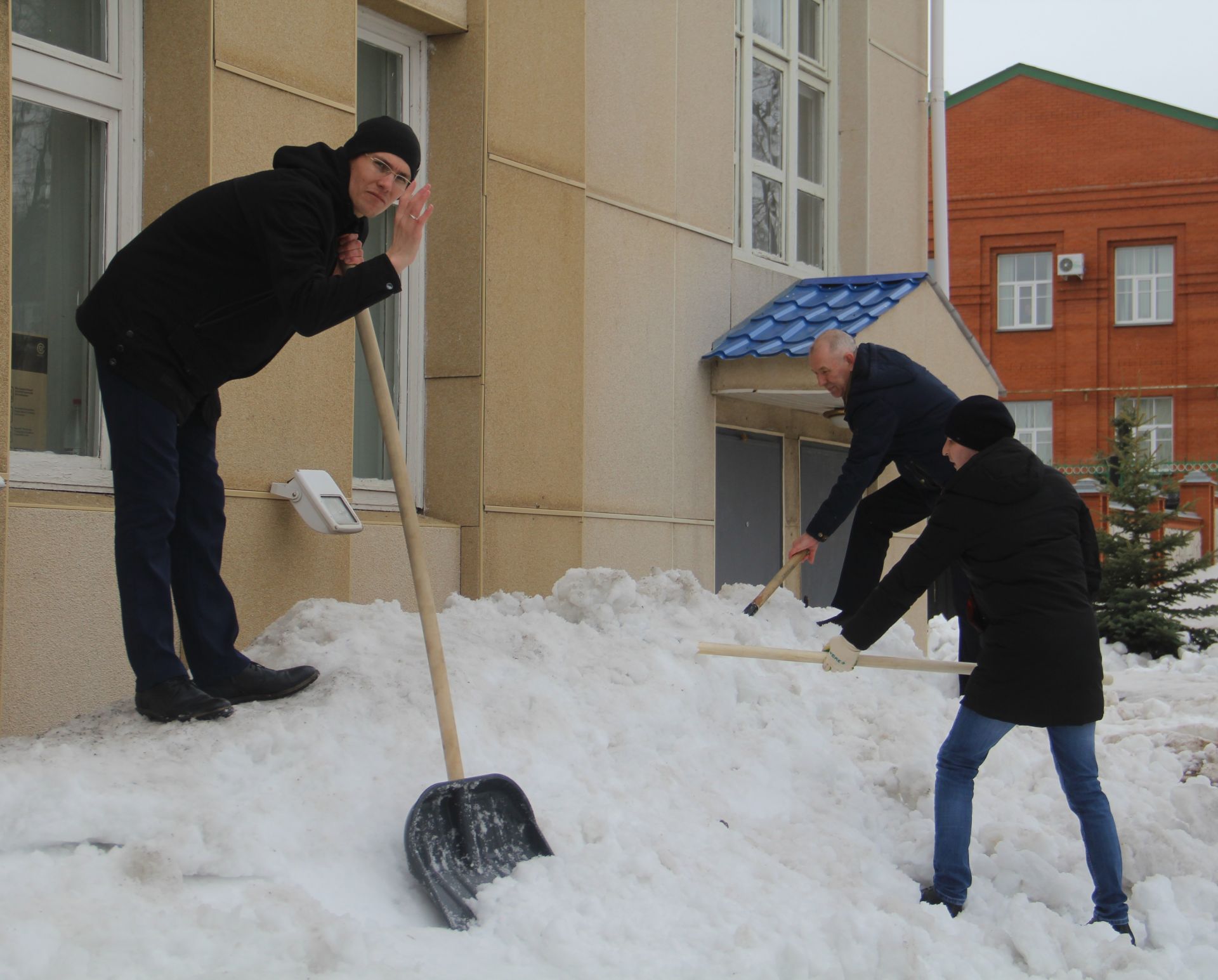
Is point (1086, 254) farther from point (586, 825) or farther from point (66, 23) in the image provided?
point (586, 825)

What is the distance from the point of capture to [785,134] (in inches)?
378

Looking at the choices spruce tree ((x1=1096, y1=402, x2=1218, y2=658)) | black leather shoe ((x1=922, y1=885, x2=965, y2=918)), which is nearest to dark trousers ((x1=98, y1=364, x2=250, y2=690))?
black leather shoe ((x1=922, y1=885, x2=965, y2=918))

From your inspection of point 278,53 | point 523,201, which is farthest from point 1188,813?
point 278,53

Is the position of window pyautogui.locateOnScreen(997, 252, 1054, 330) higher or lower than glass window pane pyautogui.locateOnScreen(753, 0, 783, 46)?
higher

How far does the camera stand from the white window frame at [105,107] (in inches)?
185

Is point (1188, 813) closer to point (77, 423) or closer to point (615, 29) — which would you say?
point (77, 423)

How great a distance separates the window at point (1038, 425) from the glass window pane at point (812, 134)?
21.6m

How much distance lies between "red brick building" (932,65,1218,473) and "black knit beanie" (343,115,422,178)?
27704 mm

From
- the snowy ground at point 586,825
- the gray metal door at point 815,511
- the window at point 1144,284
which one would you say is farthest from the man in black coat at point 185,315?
the window at point 1144,284

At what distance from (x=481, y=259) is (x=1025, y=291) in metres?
26.6

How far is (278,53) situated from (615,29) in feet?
9.03

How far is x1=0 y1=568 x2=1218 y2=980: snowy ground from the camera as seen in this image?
9.55ft

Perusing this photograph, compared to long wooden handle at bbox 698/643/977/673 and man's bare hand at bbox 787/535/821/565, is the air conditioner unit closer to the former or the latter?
man's bare hand at bbox 787/535/821/565

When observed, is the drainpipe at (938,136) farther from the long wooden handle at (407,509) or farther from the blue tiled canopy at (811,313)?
the long wooden handle at (407,509)
